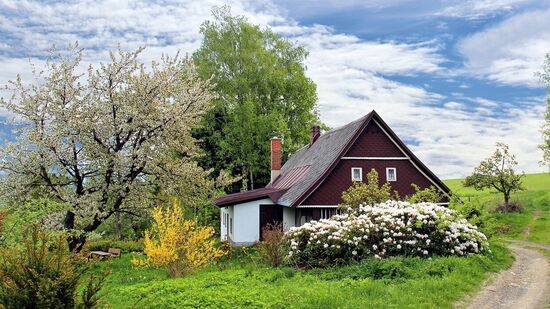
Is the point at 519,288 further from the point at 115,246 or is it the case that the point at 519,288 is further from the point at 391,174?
the point at 115,246

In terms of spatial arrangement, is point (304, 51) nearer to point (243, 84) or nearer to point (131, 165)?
point (243, 84)

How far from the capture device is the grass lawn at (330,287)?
39.4 feet

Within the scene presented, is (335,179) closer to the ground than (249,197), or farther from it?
farther from it

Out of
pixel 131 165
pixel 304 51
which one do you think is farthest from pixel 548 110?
pixel 131 165

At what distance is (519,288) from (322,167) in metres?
14.1

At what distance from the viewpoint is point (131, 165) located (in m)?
22.9

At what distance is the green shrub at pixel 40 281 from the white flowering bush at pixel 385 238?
10668 millimetres

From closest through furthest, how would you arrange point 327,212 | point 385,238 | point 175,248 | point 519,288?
point 519,288
point 385,238
point 175,248
point 327,212

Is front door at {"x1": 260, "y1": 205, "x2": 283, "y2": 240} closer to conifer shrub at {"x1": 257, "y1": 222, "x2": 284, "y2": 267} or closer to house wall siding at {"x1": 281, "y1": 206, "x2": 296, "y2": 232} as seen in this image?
house wall siding at {"x1": 281, "y1": 206, "x2": 296, "y2": 232}

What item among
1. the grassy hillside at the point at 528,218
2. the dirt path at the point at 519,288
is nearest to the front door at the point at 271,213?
the grassy hillside at the point at 528,218

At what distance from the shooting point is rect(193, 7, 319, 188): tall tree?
43906 millimetres

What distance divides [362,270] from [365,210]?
4.46m

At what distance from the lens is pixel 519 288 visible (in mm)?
14445

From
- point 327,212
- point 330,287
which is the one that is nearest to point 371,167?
point 327,212
